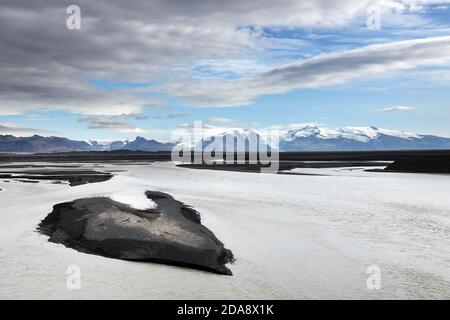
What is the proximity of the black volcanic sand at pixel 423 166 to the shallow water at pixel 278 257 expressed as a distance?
1562 inches

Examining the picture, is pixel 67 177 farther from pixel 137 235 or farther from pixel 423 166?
pixel 423 166

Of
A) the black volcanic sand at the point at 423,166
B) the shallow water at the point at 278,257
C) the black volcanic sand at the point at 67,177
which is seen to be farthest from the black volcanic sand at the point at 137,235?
the black volcanic sand at the point at 423,166

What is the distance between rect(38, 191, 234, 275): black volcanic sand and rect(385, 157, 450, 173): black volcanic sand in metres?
58.4

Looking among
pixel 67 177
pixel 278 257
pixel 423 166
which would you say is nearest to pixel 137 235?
pixel 278 257

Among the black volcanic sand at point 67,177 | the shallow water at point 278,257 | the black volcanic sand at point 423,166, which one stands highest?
the black volcanic sand at point 423,166

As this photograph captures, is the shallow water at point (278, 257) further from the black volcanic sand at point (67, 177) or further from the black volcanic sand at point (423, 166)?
the black volcanic sand at point (423, 166)

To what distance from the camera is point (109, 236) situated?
840 inches

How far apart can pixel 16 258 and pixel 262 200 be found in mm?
23703

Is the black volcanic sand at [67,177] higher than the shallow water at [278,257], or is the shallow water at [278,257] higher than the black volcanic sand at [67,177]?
the black volcanic sand at [67,177]

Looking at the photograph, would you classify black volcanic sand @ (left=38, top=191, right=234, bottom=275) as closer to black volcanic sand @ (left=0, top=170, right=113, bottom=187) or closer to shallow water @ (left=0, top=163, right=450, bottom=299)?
shallow water @ (left=0, top=163, right=450, bottom=299)

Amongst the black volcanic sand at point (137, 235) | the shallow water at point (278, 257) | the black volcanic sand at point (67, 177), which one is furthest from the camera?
the black volcanic sand at point (67, 177)

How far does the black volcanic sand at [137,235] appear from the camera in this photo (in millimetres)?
18750

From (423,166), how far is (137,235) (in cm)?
6812

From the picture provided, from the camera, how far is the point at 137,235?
830 inches
